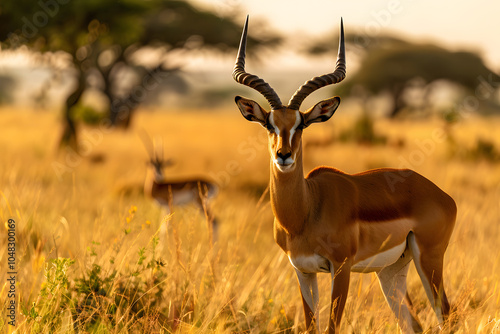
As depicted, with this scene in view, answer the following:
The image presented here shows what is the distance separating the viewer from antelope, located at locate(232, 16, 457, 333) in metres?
4.07

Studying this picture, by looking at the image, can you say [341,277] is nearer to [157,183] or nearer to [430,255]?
[430,255]

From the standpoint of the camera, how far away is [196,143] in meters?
19.8

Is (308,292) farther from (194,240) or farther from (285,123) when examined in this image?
(194,240)

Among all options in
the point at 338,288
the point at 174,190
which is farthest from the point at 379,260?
the point at 174,190

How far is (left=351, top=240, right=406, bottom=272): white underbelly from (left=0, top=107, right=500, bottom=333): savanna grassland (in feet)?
1.05

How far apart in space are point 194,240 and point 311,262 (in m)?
2.33

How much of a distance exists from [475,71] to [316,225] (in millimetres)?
35001

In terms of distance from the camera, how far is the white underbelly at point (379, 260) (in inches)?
171

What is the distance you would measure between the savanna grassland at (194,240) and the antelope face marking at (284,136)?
911mm

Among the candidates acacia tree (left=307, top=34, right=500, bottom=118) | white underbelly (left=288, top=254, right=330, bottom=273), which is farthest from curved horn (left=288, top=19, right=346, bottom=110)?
acacia tree (left=307, top=34, right=500, bottom=118)

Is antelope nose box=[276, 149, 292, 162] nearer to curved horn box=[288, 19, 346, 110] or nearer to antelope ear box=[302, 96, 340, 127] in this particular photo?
antelope ear box=[302, 96, 340, 127]

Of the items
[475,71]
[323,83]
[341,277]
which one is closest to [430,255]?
[341,277]

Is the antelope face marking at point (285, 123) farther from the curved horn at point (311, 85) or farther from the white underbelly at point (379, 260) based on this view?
the white underbelly at point (379, 260)

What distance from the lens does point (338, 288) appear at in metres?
4.07
